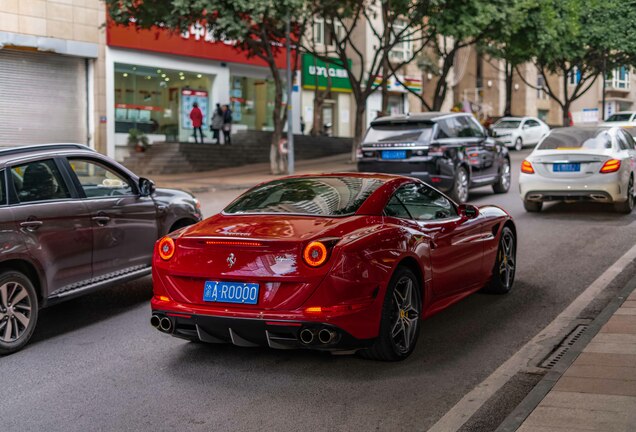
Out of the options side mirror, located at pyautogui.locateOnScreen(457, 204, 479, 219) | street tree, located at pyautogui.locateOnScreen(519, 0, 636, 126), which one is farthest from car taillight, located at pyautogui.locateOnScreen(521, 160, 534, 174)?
street tree, located at pyautogui.locateOnScreen(519, 0, 636, 126)

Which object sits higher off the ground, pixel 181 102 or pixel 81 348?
pixel 181 102

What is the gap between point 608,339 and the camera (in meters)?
5.92

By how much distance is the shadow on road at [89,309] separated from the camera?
7.02 m

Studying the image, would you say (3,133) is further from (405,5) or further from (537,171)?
(537,171)

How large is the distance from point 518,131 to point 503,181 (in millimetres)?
19459

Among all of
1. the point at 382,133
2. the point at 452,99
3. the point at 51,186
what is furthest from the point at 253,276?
the point at 452,99

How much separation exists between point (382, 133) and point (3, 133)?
1650 centimetres

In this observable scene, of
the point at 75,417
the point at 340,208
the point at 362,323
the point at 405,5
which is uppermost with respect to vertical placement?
the point at 405,5

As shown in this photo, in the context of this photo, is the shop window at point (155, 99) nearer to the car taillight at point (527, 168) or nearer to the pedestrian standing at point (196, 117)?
the pedestrian standing at point (196, 117)

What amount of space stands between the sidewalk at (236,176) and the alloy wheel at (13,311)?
46.5ft

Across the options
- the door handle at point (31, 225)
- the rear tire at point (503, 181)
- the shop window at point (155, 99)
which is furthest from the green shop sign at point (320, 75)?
the door handle at point (31, 225)

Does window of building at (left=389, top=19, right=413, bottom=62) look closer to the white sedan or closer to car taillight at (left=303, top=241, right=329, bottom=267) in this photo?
the white sedan

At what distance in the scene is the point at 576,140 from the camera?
13906mm

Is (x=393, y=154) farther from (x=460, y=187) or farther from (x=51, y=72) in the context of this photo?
(x=51, y=72)
